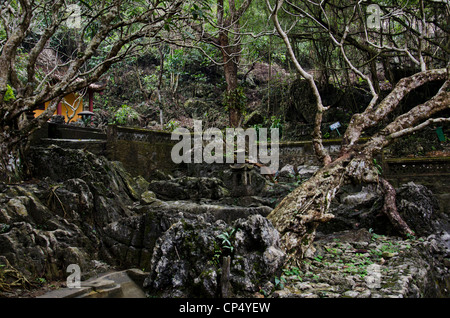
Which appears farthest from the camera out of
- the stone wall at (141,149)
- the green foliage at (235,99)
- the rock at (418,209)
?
the green foliage at (235,99)

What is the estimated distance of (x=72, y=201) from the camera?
598 centimetres

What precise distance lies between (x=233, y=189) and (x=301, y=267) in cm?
365

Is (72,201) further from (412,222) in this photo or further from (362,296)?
(412,222)

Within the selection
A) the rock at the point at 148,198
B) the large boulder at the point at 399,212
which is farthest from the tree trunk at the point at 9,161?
the large boulder at the point at 399,212

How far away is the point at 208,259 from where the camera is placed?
13.5 feet

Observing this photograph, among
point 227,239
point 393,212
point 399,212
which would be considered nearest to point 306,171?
point 399,212

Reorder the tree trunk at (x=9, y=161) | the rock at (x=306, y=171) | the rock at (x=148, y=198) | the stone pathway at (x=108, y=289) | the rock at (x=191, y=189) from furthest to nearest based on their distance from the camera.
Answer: the rock at (x=306, y=171)
the rock at (x=191, y=189)
the rock at (x=148, y=198)
the tree trunk at (x=9, y=161)
the stone pathway at (x=108, y=289)

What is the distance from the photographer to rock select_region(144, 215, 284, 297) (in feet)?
12.6

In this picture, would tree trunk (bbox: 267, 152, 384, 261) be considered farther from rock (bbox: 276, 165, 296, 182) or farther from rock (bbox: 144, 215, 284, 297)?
rock (bbox: 276, 165, 296, 182)

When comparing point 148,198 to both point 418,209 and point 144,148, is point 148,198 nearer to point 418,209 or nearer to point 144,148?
point 144,148

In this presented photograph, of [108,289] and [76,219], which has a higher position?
[76,219]

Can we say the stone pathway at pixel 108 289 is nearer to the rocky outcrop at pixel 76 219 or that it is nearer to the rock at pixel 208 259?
the rock at pixel 208 259

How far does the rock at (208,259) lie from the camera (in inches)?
152
